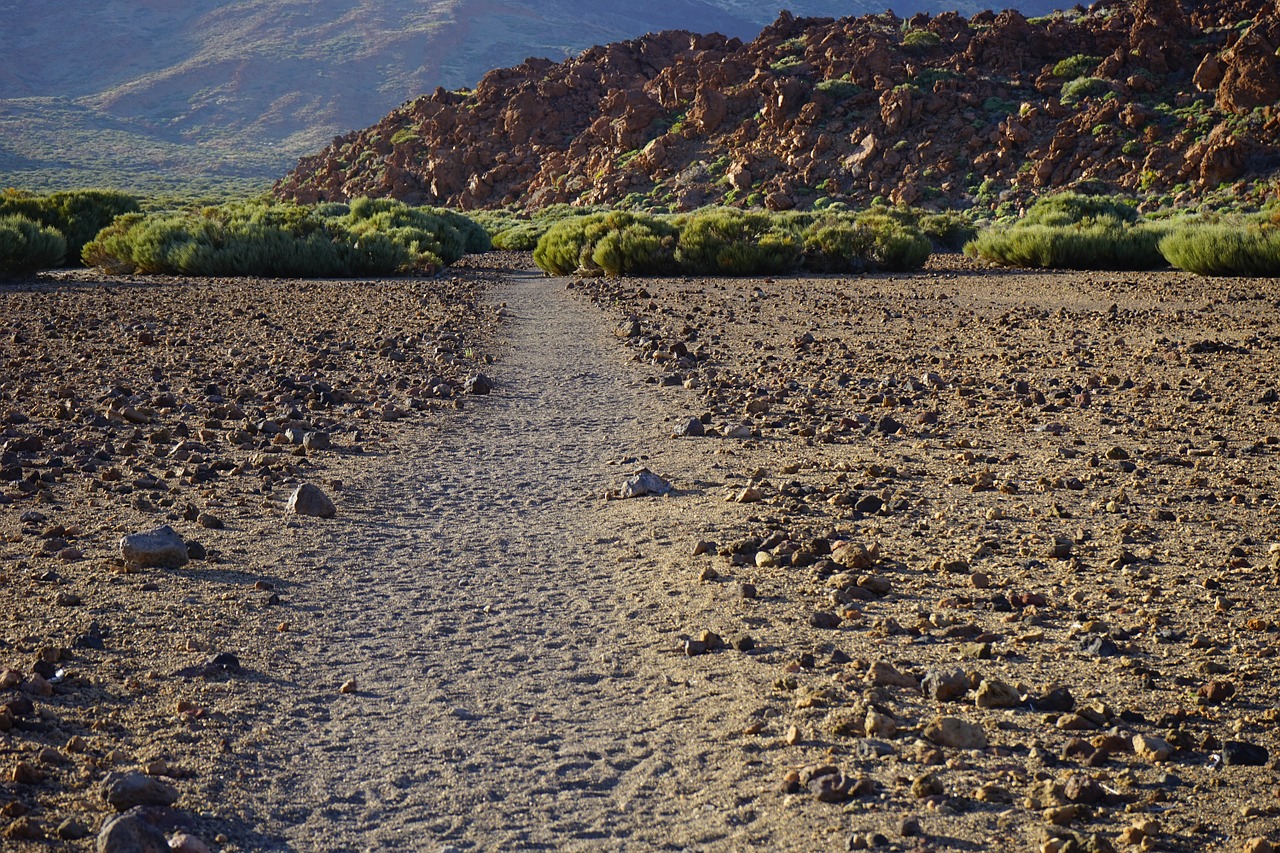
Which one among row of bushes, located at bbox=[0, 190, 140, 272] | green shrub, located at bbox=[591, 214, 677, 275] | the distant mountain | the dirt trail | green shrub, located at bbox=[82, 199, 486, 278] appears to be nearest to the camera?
the dirt trail

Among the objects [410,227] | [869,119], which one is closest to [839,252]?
[410,227]

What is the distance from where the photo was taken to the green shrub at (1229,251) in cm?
2094

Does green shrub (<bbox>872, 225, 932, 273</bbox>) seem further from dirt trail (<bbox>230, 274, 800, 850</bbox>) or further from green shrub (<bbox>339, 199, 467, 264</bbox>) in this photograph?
dirt trail (<bbox>230, 274, 800, 850</bbox>)

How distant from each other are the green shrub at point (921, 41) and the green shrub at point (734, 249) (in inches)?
1574

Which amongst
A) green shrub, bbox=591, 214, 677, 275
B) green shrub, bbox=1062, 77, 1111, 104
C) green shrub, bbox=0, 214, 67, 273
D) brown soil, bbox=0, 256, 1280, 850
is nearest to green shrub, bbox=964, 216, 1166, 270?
green shrub, bbox=591, 214, 677, 275

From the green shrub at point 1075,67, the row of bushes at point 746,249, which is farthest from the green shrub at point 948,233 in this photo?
the green shrub at point 1075,67

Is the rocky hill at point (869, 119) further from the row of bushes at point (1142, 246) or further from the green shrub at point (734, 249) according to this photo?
the green shrub at point (734, 249)

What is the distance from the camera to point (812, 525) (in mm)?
6051

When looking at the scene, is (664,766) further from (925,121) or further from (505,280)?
(925,121)

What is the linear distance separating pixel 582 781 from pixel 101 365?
9911mm

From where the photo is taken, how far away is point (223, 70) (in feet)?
515

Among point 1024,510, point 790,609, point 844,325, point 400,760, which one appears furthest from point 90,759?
point 844,325

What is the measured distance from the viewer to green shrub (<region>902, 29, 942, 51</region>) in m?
62.2

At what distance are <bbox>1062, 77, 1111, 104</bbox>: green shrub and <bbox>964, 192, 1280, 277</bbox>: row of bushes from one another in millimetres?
23687
